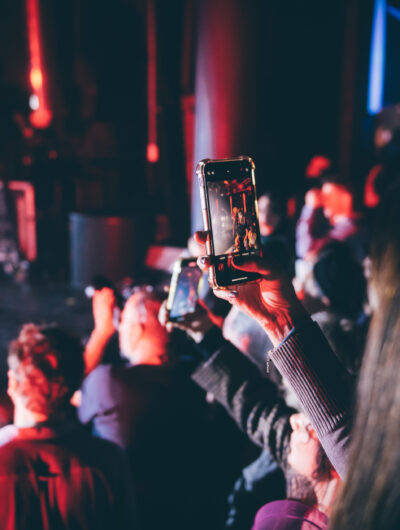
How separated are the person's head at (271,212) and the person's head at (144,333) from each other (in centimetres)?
131

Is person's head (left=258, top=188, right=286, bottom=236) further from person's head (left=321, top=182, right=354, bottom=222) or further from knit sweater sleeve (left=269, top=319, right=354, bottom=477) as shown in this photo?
knit sweater sleeve (left=269, top=319, right=354, bottom=477)

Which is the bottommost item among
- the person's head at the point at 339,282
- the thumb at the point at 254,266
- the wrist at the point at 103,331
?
the wrist at the point at 103,331

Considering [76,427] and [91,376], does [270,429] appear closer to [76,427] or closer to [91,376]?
[76,427]

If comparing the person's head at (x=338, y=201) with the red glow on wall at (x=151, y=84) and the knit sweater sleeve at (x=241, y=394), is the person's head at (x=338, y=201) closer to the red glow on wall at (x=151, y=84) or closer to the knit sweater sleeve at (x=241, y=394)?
the knit sweater sleeve at (x=241, y=394)

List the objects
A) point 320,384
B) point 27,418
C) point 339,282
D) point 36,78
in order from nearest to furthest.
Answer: point 320,384 → point 27,418 → point 339,282 → point 36,78

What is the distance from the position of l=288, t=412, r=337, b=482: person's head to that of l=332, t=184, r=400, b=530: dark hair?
689 millimetres

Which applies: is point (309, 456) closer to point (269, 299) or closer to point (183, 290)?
point (269, 299)

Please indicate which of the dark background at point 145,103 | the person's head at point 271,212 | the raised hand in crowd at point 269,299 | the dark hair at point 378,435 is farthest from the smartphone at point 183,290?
the dark background at point 145,103

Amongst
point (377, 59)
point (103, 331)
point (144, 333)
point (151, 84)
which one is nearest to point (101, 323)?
point (103, 331)

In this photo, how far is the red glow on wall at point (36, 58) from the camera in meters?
7.89

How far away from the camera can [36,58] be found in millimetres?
8203

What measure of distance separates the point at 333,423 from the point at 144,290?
140cm

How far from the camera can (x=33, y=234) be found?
7.38 meters

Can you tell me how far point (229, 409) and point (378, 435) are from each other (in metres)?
1.05
